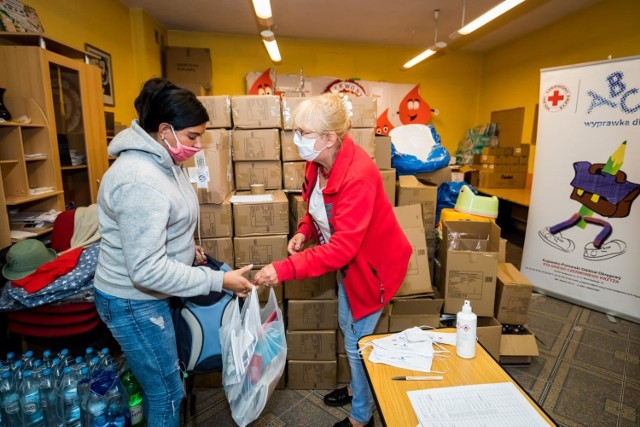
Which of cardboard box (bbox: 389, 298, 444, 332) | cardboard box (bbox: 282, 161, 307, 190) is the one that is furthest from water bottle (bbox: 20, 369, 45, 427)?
cardboard box (bbox: 389, 298, 444, 332)

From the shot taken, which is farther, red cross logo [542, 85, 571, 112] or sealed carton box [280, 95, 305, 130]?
red cross logo [542, 85, 571, 112]

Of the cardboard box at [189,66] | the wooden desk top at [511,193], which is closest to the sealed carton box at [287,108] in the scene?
the wooden desk top at [511,193]

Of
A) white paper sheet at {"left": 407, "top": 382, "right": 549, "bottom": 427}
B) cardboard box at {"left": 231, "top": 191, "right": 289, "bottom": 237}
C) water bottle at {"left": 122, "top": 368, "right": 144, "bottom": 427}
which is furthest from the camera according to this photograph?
cardboard box at {"left": 231, "top": 191, "right": 289, "bottom": 237}

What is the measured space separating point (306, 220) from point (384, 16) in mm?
4141

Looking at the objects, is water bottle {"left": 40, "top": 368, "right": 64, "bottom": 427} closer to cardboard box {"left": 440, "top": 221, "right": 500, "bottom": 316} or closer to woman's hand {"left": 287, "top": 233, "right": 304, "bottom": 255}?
woman's hand {"left": 287, "top": 233, "right": 304, "bottom": 255}

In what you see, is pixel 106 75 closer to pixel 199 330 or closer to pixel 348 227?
pixel 199 330

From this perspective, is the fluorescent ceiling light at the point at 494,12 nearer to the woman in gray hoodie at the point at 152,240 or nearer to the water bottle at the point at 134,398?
the woman in gray hoodie at the point at 152,240

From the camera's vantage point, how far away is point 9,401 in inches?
59.4

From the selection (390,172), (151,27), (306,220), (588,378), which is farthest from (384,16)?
(588,378)

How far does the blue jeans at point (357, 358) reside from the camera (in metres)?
1.54

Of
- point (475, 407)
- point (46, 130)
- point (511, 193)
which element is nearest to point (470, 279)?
point (475, 407)

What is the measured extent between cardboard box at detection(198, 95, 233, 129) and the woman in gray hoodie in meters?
0.99

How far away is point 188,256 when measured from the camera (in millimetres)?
1267

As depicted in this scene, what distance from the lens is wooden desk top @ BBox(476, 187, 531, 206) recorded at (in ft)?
13.8
